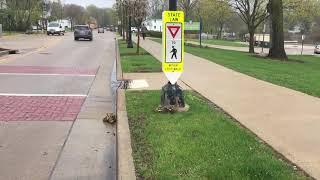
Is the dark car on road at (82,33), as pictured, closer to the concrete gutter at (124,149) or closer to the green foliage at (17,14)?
the green foliage at (17,14)

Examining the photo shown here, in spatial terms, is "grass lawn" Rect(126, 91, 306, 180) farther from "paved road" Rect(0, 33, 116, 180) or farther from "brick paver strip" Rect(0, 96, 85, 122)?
"brick paver strip" Rect(0, 96, 85, 122)

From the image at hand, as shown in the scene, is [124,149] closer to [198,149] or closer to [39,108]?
[198,149]

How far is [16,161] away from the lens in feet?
23.1

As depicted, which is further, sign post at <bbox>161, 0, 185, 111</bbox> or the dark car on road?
the dark car on road

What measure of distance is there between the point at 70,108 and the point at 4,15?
7924 cm

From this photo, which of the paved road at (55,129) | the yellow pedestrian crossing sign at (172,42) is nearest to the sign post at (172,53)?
the yellow pedestrian crossing sign at (172,42)

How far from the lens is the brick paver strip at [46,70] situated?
18.9 metres

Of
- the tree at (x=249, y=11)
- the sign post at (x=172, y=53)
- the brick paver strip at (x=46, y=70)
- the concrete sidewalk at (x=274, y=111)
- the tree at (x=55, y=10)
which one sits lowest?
the concrete sidewalk at (x=274, y=111)

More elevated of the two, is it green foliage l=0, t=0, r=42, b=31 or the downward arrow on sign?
green foliage l=0, t=0, r=42, b=31

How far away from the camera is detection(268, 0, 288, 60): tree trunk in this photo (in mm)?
30453

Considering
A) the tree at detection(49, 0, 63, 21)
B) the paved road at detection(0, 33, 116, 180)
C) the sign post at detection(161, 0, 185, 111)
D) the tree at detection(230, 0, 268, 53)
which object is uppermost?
the tree at detection(49, 0, 63, 21)

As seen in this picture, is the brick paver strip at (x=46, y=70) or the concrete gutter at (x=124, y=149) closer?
the concrete gutter at (x=124, y=149)

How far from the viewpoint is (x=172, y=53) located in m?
9.90

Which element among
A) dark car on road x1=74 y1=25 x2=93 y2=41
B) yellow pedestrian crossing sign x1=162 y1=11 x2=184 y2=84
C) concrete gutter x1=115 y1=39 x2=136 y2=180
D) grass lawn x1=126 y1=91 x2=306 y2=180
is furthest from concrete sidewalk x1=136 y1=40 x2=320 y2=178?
dark car on road x1=74 y1=25 x2=93 y2=41
